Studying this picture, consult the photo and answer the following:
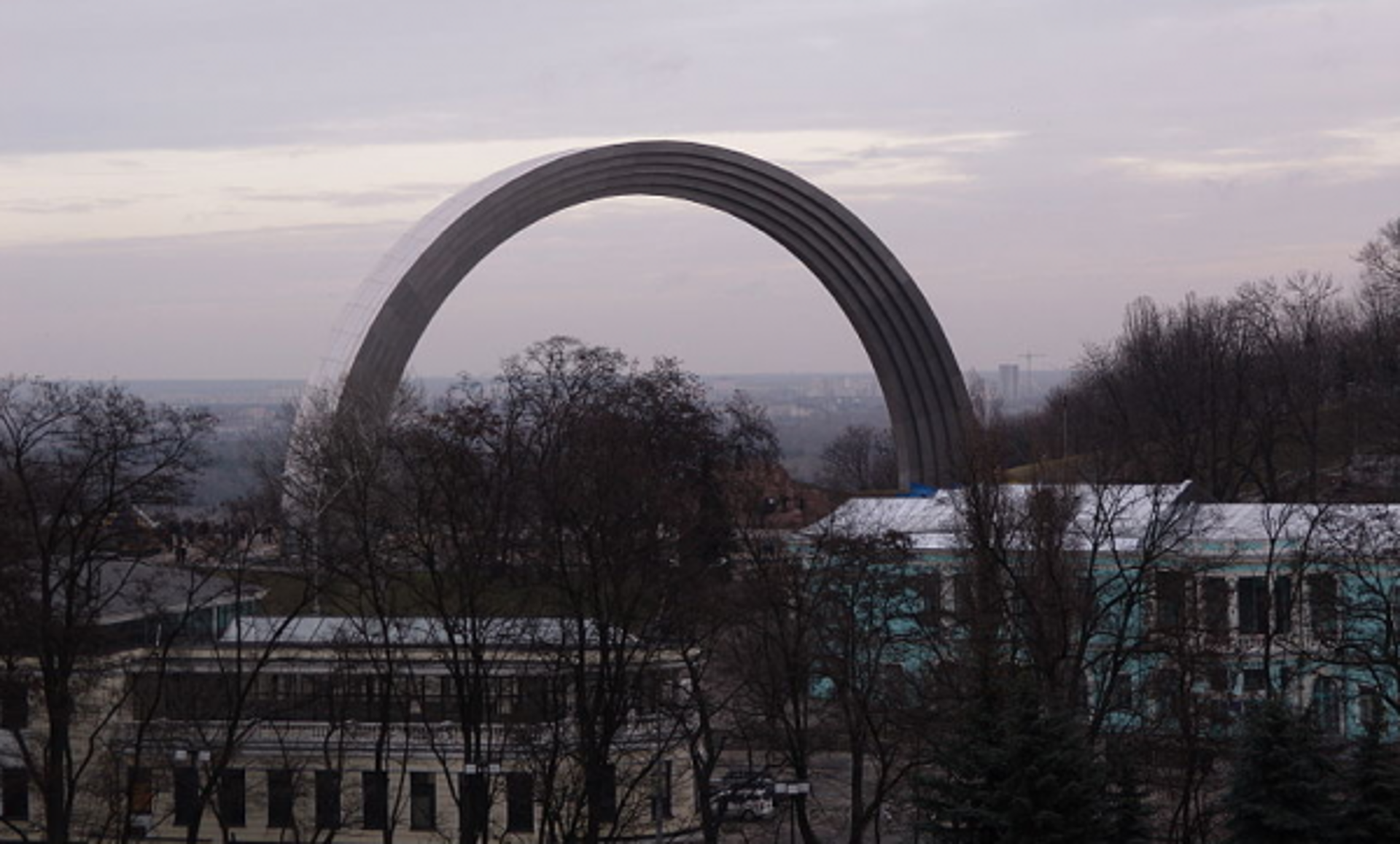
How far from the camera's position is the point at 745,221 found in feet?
124

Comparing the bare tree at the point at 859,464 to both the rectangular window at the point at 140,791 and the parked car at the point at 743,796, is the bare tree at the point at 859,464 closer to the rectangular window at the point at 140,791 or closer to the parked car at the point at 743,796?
the parked car at the point at 743,796

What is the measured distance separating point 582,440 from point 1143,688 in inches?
252

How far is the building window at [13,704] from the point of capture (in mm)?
18578

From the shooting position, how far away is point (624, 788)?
2283 centimetres

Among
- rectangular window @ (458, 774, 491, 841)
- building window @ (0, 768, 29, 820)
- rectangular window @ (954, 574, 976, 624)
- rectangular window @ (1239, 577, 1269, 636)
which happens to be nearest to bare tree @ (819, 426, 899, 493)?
rectangular window @ (1239, 577, 1269, 636)

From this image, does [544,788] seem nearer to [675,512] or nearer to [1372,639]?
[675,512]

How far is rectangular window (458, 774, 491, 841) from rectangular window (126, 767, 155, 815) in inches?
119

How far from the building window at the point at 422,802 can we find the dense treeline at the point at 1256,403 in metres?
11.8

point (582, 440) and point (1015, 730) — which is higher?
point (582, 440)

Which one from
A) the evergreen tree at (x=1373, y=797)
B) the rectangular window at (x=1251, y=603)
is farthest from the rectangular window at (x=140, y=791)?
the rectangular window at (x=1251, y=603)

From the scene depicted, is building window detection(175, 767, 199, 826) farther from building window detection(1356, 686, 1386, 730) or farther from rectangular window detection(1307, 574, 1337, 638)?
rectangular window detection(1307, 574, 1337, 638)

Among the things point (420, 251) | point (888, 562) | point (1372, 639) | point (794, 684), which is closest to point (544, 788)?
point (794, 684)

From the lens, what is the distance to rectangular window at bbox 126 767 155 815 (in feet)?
58.2

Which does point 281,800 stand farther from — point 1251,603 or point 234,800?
point 1251,603
